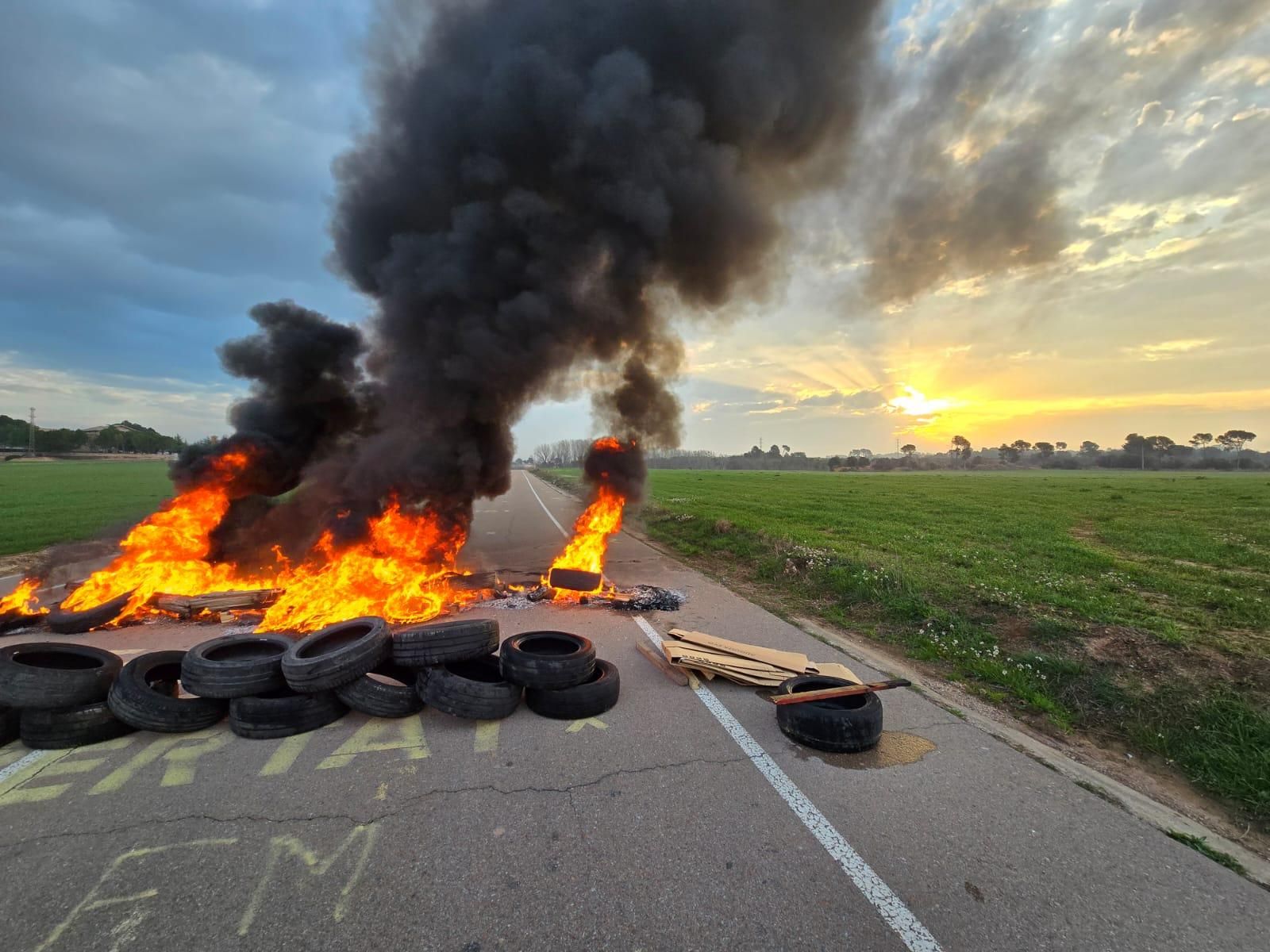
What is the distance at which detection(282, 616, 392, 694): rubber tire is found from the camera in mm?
4391

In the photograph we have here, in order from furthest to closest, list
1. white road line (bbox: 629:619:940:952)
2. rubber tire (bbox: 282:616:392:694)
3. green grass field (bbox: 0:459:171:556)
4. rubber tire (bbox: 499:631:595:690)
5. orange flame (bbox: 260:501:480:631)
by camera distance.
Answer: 1. green grass field (bbox: 0:459:171:556)
2. orange flame (bbox: 260:501:480:631)
3. rubber tire (bbox: 499:631:595:690)
4. rubber tire (bbox: 282:616:392:694)
5. white road line (bbox: 629:619:940:952)

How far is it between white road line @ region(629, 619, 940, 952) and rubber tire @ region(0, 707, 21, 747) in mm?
5562

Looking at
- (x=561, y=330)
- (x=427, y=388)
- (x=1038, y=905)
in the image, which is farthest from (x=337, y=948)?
(x=561, y=330)

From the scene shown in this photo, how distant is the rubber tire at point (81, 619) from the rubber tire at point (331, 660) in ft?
14.4

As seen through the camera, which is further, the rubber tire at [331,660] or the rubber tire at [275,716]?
the rubber tire at [331,660]

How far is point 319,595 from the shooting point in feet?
25.6

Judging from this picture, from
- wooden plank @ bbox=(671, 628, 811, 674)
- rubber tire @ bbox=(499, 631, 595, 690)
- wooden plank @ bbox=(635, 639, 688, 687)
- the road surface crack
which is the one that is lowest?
wooden plank @ bbox=(635, 639, 688, 687)

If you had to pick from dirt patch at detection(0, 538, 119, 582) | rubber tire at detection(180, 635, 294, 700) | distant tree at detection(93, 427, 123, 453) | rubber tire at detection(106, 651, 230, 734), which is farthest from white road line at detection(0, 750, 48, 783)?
distant tree at detection(93, 427, 123, 453)

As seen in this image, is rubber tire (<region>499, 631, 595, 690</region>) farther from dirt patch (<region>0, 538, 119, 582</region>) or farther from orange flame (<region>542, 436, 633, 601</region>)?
dirt patch (<region>0, 538, 119, 582</region>)

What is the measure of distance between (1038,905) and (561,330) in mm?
10811

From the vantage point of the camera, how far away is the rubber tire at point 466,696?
456 centimetres

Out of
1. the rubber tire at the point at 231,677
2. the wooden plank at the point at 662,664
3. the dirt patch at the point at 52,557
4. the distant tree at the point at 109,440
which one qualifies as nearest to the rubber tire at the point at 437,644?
→ the rubber tire at the point at 231,677

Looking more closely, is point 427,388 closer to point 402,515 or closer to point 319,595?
point 402,515

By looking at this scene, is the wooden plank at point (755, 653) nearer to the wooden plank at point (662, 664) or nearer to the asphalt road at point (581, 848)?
the wooden plank at point (662, 664)
